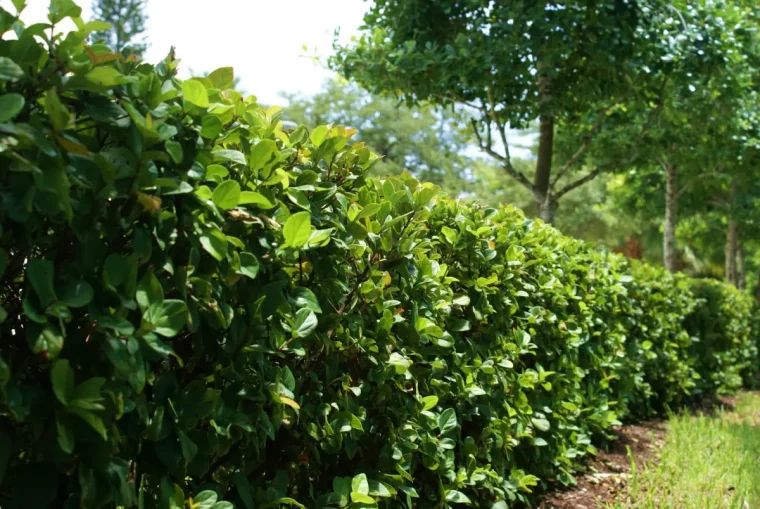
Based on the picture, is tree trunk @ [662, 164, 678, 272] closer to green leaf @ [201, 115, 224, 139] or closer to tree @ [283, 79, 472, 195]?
green leaf @ [201, 115, 224, 139]

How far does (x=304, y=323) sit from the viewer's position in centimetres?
196

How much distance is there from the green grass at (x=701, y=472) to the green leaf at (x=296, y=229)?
2710 millimetres

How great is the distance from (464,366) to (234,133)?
5.48ft

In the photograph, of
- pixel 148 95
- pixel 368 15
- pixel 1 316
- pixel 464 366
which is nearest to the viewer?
pixel 1 316

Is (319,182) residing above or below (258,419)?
above

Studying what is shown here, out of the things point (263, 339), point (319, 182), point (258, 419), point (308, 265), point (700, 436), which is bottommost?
point (700, 436)

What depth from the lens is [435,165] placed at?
46000mm

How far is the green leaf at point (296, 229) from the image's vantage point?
1876 millimetres

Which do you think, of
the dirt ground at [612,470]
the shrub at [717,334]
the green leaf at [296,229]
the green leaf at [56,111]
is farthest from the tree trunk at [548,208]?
the green leaf at [56,111]

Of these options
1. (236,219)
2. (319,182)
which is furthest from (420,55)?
(236,219)

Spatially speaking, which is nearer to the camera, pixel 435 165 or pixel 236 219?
pixel 236 219

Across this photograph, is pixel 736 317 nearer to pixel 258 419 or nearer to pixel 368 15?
pixel 368 15

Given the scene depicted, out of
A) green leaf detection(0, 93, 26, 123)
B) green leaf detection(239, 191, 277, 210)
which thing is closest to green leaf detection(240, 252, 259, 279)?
green leaf detection(239, 191, 277, 210)

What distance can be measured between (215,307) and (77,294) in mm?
360
